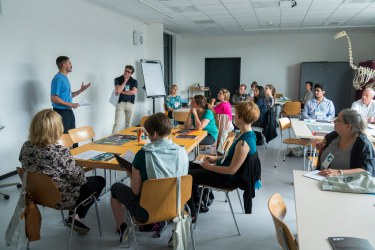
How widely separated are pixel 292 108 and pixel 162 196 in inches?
243

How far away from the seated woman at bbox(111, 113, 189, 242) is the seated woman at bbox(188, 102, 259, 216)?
440mm

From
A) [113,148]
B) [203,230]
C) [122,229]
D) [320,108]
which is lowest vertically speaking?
[203,230]

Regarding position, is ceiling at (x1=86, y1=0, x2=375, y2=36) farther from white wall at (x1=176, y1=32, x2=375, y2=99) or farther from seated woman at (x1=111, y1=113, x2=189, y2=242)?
seated woman at (x1=111, y1=113, x2=189, y2=242)

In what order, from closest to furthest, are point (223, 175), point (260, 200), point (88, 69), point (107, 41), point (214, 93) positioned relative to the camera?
point (223, 175), point (260, 200), point (88, 69), point (107, 41), point (214, 93)

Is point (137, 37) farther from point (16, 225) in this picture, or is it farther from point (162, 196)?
point (162, 196)

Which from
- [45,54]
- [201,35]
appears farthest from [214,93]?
[45,54]

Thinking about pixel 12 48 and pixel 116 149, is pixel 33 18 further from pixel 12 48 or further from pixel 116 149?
pixel 116 149

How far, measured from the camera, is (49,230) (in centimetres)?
264

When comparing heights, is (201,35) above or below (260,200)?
above

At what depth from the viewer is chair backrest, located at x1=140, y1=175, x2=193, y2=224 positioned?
6.04ft

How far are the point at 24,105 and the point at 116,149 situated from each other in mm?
2128

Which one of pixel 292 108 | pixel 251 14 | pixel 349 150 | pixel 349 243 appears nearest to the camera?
pixel 349 243

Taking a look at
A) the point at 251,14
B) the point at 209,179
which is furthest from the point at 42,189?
the point at 251,14

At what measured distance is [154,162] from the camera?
76.8 inches
